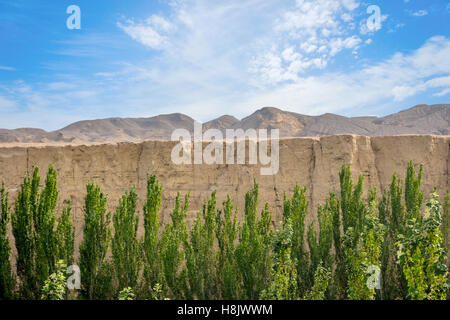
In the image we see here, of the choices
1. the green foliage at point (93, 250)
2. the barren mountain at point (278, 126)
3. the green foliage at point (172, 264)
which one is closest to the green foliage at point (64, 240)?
the green foliage at point (93, 250)

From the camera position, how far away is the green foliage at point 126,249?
454 inches

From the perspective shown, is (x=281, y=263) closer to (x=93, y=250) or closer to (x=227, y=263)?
(x=227, y=263)

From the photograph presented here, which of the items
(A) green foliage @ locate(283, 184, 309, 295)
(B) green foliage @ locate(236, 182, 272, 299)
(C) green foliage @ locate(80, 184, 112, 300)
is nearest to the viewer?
(C) green foliage @ locate(80, 184, 112, 300)

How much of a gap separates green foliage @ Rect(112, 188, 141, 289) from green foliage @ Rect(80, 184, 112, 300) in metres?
0.47

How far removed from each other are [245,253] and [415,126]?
50.7m

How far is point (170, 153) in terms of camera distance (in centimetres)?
1934

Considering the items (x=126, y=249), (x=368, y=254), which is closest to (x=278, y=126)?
(x=126, y=249)

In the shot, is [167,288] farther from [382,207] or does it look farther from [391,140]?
[391,140]

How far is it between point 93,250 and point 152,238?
6.38ft

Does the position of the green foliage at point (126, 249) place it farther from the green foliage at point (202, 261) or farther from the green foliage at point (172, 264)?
the green foliage at point (202, 261)

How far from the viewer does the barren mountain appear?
171 feet

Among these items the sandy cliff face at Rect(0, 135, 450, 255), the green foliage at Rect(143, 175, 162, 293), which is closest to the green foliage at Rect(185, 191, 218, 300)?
the green foliage at Rect(143, 175, 162, 293)

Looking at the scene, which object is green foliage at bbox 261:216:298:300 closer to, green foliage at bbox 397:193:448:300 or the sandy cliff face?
green foliage at bbox 397:193:448:300
